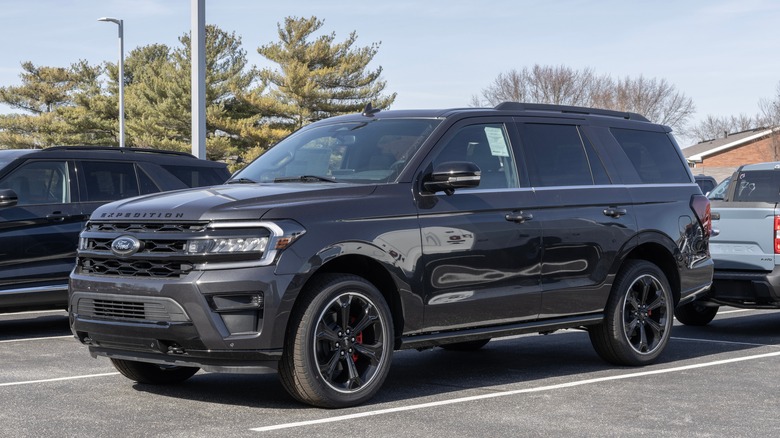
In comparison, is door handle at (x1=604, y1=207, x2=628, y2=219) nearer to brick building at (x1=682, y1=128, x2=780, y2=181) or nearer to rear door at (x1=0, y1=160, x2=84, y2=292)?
rear door at (x1=0, y1=160, x2=84, y2=292)

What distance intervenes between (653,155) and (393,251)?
341 centimetres

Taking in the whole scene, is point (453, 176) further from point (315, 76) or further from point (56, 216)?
point (315, 76)

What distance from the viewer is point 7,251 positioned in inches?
418

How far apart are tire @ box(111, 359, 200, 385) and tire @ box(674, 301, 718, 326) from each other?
6294mm

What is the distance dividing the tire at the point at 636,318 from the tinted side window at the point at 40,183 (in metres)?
5.47

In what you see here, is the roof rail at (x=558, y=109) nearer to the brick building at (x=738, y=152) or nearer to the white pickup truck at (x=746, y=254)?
the white pickup truck at (x=746, y=254)

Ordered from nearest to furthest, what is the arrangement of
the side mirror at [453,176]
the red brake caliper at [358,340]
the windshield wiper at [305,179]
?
the red brake caliper at [358,340] < the side mirror at [453,176] < the windshield wiper at [305,179]

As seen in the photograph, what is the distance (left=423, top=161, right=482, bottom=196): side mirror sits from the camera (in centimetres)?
721

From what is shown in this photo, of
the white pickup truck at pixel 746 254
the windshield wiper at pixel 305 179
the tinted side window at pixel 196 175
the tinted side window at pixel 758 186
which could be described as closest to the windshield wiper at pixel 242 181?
the windshield wiper at pixel 305 179

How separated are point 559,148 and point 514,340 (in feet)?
9.19

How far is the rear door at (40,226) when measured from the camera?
35.0 feet

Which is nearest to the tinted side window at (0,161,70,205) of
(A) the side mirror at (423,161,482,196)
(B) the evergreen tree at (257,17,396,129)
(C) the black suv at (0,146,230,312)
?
(C) the black suv at (0,146,230,312)

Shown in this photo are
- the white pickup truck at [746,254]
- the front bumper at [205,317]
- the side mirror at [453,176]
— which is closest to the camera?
the front bumper at [205,317]

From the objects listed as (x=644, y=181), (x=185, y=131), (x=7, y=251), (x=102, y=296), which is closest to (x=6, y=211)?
(x=7, y=251)
